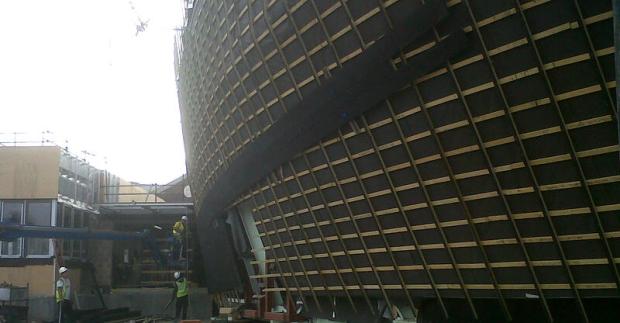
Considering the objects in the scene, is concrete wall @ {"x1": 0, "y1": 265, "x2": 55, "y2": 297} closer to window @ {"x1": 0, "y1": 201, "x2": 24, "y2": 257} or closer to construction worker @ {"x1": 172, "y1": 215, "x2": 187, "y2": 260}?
window @ {"x1": 0, "y1": 201, "x2": 24, "y2": 257}

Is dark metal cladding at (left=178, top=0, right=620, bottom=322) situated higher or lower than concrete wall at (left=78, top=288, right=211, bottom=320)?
higher

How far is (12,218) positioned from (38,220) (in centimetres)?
72

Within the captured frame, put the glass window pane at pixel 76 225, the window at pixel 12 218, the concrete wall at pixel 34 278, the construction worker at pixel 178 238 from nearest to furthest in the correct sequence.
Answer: the concrete wall at pixel 34 278
the construction worker at pixel 178 238
the window at pixel 12 218
the glass window pane at pixel 76 225

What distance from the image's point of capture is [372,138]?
8.50 metres

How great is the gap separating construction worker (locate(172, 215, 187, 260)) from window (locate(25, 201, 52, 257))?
12.1 feet

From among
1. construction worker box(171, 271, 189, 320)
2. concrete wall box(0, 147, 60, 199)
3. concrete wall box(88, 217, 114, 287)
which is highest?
concrete wall box(0, 147, 60, 199)

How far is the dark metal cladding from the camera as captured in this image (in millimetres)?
6648

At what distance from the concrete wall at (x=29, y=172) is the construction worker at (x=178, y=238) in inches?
151

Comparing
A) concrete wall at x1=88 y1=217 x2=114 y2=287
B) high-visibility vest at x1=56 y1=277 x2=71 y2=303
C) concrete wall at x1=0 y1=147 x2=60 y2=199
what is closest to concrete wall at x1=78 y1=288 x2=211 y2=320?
concrete wall at x1=88 y1=217 x2=114 y2=287

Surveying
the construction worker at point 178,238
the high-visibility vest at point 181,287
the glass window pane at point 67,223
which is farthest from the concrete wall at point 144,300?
the high-visibility vest at point 181,287

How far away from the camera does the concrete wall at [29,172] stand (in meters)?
18.4

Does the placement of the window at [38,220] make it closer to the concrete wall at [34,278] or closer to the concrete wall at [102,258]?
the concrete wall at [34,278]

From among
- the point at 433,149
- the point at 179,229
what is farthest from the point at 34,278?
the point at 433,149

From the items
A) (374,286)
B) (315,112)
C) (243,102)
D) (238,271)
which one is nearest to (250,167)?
(243,102)
